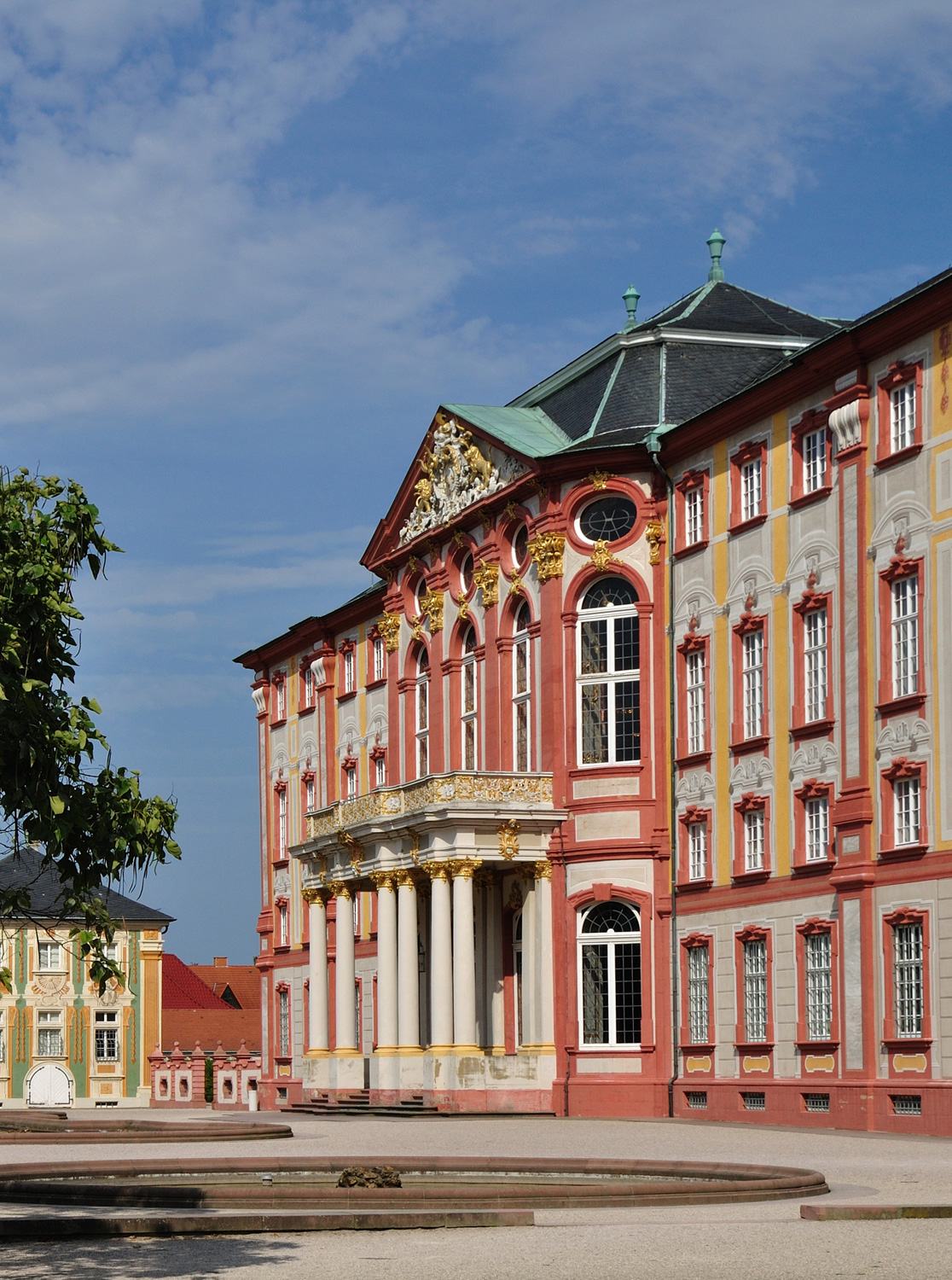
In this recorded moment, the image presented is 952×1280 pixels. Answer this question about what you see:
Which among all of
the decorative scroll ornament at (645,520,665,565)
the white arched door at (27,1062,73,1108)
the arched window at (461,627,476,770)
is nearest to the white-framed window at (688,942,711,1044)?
the decorative scroll ornament at (645,520,665,565)

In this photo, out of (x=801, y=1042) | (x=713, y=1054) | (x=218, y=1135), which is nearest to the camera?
(x=218, y=1135)

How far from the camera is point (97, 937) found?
16203mm

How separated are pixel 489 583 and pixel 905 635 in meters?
15.9

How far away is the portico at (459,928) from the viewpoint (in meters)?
50.1

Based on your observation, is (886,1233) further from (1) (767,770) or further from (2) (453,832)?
(2) (453,832)

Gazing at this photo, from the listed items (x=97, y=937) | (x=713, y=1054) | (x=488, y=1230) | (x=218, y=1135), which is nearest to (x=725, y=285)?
(x=713, y=1054)

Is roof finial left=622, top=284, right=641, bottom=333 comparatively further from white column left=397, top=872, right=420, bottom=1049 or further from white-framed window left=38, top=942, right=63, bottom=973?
white-framed window left=38, top=942, right=63, bottom=973

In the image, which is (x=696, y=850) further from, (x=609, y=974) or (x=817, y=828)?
(x=817, y=828)

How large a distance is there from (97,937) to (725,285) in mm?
44147

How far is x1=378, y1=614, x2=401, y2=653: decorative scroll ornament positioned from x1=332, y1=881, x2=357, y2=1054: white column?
7.44 m

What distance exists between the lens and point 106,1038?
102875 millimetres

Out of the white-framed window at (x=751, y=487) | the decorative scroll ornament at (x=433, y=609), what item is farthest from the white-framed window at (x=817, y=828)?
the decorative scroll ornament at (x=433, y=609)

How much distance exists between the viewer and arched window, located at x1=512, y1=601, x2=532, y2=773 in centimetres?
5328

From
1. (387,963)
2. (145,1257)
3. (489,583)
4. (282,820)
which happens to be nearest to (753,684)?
(489,583)
